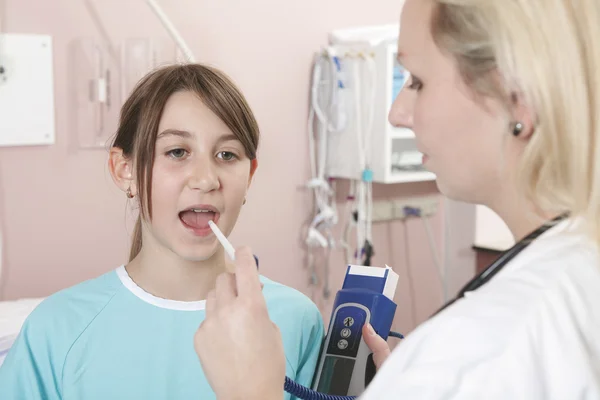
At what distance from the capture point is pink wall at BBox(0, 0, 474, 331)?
2.20 metres

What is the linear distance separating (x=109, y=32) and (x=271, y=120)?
698 millimetres

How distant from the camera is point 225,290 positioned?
850 millimetres

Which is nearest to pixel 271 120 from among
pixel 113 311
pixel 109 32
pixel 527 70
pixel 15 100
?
pixel 109 32

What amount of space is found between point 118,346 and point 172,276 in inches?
6.2

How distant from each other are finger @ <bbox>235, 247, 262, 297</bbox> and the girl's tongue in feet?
1.35

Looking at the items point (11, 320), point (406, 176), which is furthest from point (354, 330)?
point (406, 176)

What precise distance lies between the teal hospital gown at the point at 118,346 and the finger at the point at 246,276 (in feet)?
1.38

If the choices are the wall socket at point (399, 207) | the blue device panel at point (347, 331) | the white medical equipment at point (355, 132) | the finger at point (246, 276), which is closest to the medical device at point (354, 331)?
the blue device panel at point (347, 331)

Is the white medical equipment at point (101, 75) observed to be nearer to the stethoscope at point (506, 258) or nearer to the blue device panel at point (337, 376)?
the blue device panel at point (337, 376)

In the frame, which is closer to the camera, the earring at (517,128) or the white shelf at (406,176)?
the earring at (517,128)

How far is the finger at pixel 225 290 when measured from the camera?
2.77 ft

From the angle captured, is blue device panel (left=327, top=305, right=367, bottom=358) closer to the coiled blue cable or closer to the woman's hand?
the coiled blue cable

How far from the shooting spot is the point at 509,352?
0.64m

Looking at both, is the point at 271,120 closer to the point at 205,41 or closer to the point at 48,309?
the point at 205,41
